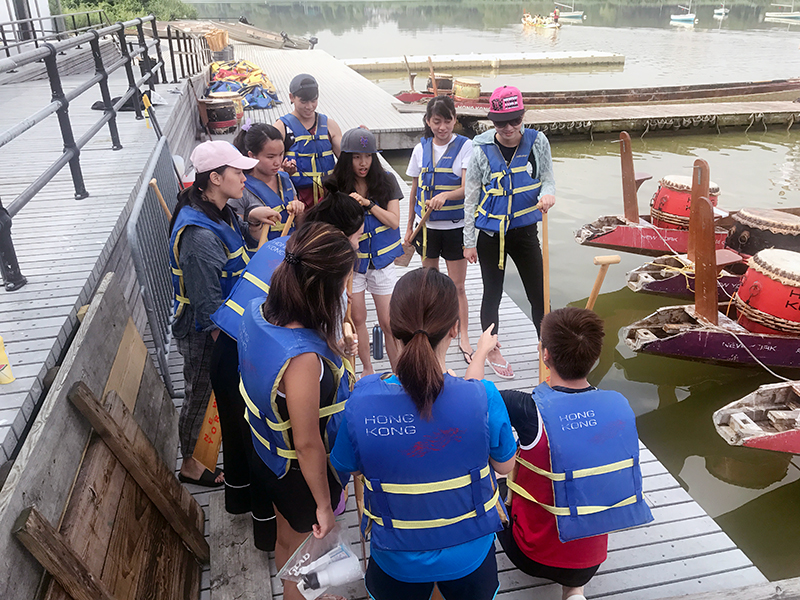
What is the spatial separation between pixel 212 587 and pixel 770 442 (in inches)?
145

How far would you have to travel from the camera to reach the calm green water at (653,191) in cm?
464

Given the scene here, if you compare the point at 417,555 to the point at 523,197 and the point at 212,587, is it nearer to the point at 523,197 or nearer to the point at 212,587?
the point at 212,587

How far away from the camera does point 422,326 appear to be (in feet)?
5.28

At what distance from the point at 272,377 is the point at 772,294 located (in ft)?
15.9

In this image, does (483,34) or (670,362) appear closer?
(670,362)

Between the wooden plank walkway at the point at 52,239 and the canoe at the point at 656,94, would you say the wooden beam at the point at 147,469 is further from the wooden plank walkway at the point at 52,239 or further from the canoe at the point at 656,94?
the canoe at the point at 656,94

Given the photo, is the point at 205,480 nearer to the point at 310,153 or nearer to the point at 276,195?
the point at 276,195

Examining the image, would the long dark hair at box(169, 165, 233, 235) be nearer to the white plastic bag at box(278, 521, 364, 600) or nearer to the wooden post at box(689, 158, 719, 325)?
the white plastic bag at box(278, 521, 364, 600)

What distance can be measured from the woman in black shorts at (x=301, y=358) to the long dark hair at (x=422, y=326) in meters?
0.26

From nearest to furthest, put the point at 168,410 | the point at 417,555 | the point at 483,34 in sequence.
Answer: the point at 417,555, the point at 168,410, the point at 483,34

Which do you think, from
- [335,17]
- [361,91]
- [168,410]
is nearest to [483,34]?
[335,17]

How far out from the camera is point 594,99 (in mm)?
17266

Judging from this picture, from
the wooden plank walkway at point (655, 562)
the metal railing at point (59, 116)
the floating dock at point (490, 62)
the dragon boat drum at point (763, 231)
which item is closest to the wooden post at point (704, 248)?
the dragon boat drum at point (763, 231)

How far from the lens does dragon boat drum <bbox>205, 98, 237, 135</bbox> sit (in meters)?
10.3
